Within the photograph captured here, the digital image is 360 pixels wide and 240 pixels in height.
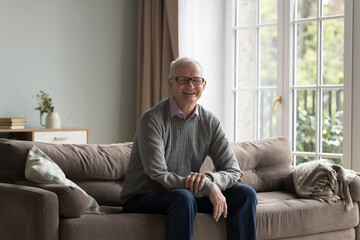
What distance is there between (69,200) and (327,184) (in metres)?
1.64

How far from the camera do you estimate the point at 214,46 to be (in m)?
5.35

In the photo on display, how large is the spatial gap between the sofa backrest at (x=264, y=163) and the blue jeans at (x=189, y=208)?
838mm

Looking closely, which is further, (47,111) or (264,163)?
(47,111)

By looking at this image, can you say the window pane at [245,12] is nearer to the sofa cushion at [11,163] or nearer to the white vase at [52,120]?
the white vase at [52,120]

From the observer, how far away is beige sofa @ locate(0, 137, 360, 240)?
2.38 m

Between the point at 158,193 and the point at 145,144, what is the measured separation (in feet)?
0.80

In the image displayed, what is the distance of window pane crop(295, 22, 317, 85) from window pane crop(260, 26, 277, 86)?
27 centimetres

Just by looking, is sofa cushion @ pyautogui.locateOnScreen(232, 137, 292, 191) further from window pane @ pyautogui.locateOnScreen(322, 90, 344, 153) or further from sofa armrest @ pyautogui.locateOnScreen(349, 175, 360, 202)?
window pane @ pyautogui.locateOnScreen(322, 90, 344, 153)

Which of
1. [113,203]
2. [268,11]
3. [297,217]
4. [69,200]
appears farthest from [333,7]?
[69,200]

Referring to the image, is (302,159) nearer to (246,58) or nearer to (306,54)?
(306,54)

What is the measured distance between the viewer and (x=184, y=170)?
2781mm

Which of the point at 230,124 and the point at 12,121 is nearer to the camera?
the point at 12,121

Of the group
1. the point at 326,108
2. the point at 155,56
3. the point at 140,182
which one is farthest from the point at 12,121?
the point at 326,108

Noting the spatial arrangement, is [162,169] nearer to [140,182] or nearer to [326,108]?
[140,182]
